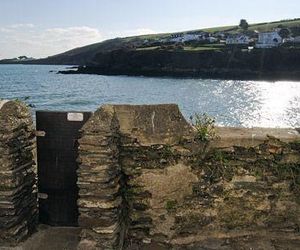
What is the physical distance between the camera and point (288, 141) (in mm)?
6523

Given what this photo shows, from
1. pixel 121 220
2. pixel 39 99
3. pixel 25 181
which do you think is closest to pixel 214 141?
pixel 121 220

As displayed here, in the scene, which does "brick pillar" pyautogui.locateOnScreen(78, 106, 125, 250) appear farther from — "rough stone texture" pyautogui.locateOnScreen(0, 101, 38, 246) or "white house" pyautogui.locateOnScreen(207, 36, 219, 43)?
"white house" pyautogui.locateOnScreen(207, 36, 219, 43)

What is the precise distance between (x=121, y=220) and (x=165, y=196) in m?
0.69

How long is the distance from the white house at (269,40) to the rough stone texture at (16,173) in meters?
135

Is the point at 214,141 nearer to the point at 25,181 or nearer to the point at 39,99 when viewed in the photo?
the point at 25,181

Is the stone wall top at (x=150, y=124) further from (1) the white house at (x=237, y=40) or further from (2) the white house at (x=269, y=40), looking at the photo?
(1) the white house at (x=237, y=40)

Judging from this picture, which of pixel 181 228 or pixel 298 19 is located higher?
pixel 298 19

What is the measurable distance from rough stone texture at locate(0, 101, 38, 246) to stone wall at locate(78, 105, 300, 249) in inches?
50.4

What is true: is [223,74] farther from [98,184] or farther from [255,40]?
[98,184]

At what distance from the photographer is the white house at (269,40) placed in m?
137

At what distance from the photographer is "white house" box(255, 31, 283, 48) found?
451ft

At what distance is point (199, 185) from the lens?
661cm

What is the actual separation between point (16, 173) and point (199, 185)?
249cm

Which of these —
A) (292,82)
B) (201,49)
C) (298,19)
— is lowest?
(292,82)
